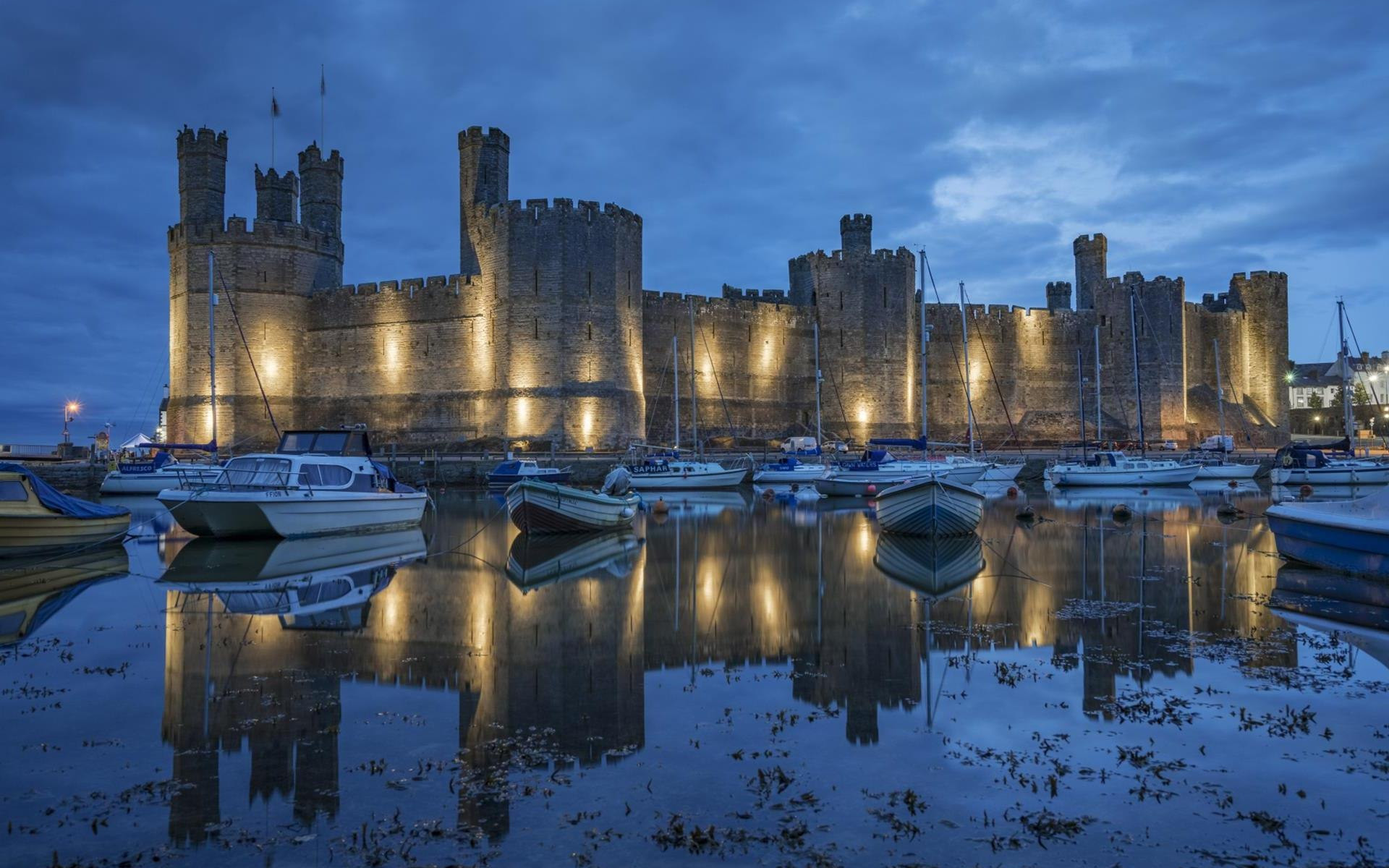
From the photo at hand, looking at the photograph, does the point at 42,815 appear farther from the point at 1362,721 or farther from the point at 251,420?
the point at 251,420

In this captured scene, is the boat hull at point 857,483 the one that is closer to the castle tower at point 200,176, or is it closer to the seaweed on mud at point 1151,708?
the seaweed on mud at point 1151,708

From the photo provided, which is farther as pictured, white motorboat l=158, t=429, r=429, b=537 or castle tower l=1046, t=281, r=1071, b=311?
castle tower l=1046, t=281, r=1071, b=311

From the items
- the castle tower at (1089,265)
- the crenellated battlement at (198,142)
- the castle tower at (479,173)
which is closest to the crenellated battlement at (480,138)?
the castle tower at (479,173)

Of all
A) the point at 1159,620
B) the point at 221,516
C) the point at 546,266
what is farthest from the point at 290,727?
the point at 546,266

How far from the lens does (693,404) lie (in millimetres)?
36812

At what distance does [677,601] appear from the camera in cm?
1003

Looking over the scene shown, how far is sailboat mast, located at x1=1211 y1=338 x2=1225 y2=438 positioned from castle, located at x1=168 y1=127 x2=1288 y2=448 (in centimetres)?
46

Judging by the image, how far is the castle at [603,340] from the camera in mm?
34594

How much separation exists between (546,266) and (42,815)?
102ft

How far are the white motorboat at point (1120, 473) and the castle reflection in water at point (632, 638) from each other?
60.0ft

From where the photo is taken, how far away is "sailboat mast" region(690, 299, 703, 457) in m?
35.9

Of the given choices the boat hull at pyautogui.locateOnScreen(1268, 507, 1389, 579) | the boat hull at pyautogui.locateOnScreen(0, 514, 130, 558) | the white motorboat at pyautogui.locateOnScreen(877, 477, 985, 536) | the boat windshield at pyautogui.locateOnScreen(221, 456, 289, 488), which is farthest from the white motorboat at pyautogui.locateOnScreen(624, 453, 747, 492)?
the boat hull at pyautogui.locateOnScreen(1268, 507, 1389, 579)

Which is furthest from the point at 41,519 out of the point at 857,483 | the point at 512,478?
the point at 857,483

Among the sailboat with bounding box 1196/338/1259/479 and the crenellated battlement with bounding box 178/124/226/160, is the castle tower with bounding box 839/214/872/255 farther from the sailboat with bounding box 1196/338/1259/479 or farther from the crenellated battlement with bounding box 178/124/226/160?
the crenellated battlement with bounding box 178/124/226/160
